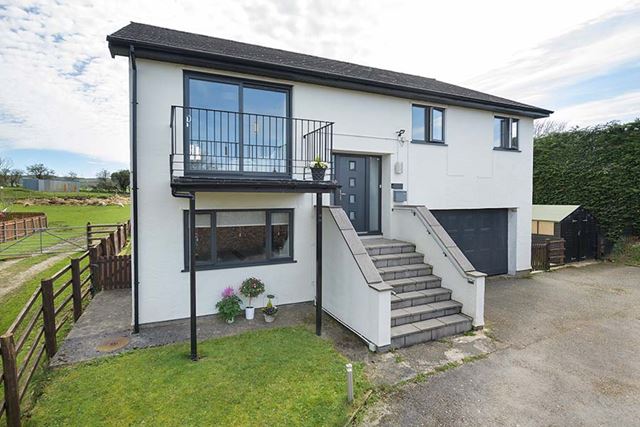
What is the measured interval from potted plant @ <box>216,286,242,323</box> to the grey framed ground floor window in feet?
2.14

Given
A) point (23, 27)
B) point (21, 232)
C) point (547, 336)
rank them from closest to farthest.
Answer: point (547, 336) < point (23, 27) < point (21, 232)

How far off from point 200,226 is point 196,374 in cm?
313

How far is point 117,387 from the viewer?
4180 millimetres

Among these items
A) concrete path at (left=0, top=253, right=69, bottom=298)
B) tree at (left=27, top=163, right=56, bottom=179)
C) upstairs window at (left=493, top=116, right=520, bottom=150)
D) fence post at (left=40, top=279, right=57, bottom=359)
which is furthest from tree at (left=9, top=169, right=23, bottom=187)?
upstairs window at (left=493, top=116, right=520, bottom=150)

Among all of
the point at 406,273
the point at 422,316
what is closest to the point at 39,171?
the point at 406,273

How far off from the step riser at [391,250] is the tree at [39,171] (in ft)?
191

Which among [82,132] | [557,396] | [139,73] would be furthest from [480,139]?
[82,132]

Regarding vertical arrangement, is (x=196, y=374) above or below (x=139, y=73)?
below

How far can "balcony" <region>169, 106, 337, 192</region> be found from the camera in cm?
597

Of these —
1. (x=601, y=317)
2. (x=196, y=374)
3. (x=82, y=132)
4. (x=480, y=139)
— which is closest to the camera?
(x=196, y=374)

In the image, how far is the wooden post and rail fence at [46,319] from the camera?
3281mm

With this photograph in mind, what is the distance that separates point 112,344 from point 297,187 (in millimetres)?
4333

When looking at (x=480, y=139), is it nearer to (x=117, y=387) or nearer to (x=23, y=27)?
(x=117, y=387)

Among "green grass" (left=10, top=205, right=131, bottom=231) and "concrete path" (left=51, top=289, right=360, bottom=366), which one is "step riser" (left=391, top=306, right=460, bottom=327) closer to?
"concrete path" (left=51, top=289, right=360, bottom=366)
